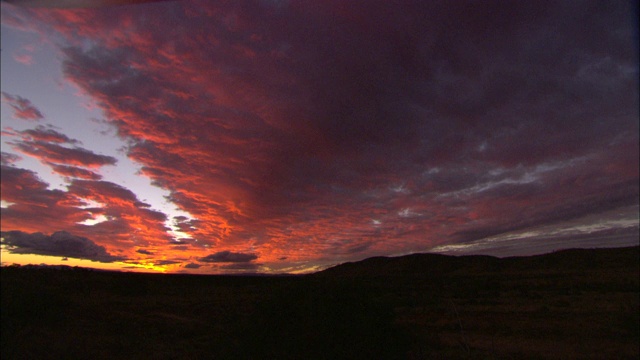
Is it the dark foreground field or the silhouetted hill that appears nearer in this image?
the dark foreground field

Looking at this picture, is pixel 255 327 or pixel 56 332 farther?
pixel 56 332

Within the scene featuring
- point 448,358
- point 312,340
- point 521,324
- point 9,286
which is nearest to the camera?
point 312,340

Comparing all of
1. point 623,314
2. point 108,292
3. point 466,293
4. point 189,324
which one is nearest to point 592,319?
point 623,314

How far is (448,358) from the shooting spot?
390 inches

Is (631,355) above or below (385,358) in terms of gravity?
below

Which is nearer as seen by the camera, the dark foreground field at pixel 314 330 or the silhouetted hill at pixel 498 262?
the dark foreground field at pixel 314 330

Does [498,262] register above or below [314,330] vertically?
above

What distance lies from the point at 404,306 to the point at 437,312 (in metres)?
3.11

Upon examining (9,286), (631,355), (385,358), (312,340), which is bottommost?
(631,355)

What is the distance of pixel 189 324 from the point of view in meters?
15.1

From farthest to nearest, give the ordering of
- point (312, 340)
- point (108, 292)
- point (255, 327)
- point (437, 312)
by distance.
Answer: point (108, 292), point (437, 312), point (255, 327), point (312, 340)

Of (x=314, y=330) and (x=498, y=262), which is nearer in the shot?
(x=314, y=330)

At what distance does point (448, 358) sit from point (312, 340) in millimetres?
4743

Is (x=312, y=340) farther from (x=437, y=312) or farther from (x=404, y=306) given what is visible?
(x=404, y=306)
